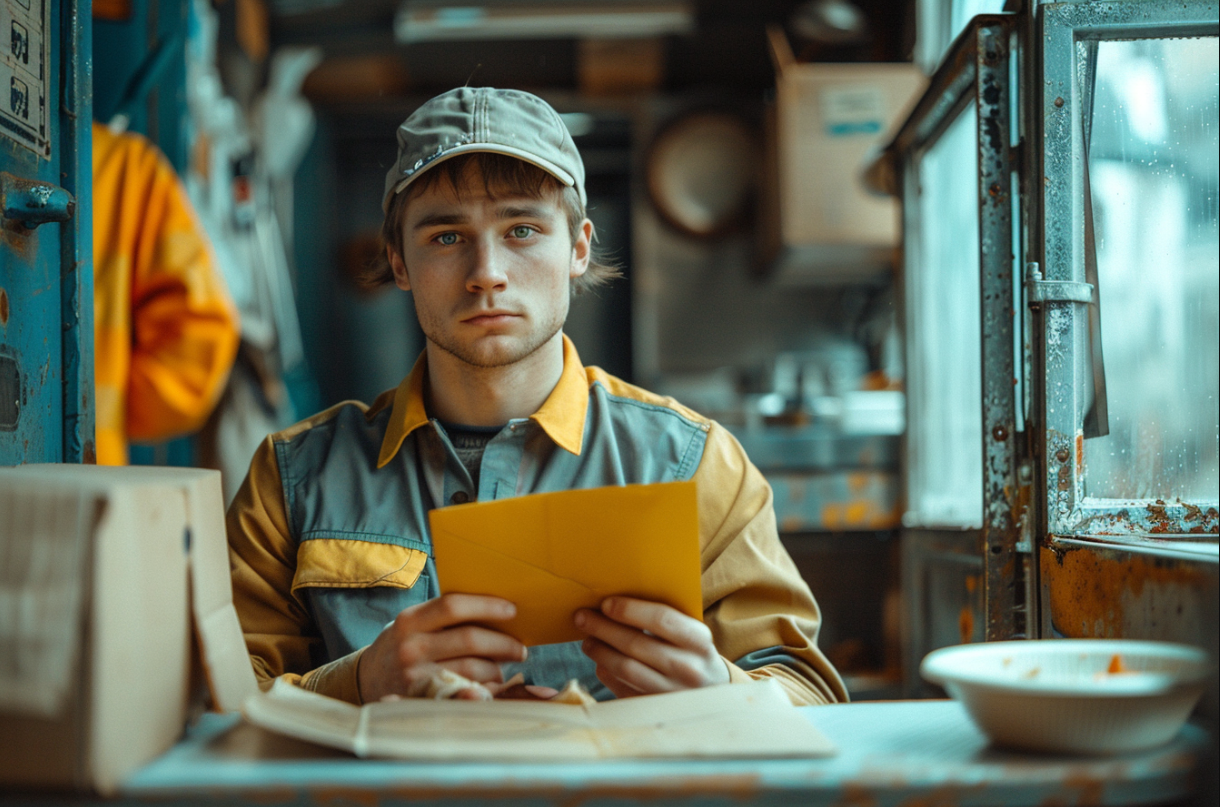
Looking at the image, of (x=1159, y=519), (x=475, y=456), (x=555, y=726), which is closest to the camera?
(x=555, y=726)

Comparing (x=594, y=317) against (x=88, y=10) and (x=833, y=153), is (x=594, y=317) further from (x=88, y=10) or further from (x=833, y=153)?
(x=88, y=10)

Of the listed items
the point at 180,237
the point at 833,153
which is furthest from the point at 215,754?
the point at 833,153

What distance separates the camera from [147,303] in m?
2.27

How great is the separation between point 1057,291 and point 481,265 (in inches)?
30.6

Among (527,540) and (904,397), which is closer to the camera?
(527,540)

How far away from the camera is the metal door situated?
49.2 inches

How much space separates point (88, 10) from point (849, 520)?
237 cm

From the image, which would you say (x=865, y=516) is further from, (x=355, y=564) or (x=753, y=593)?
(x=355, y=564)

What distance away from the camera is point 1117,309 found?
1386 mm

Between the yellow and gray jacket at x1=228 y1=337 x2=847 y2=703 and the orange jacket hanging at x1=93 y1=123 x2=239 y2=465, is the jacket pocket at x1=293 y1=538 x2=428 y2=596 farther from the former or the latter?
the orange jacket hanging at x1=93 y1=123 x2=239 y2=465

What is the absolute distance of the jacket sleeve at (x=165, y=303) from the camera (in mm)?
2223

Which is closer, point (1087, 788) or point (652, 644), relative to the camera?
point (1087, 788)

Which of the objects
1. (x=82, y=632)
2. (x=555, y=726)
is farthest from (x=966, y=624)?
(x=82, y=632)

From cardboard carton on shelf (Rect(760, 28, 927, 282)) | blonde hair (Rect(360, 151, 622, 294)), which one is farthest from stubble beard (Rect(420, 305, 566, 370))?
cardboard carton on shelf (Rect(760, 28, 927, 282))
